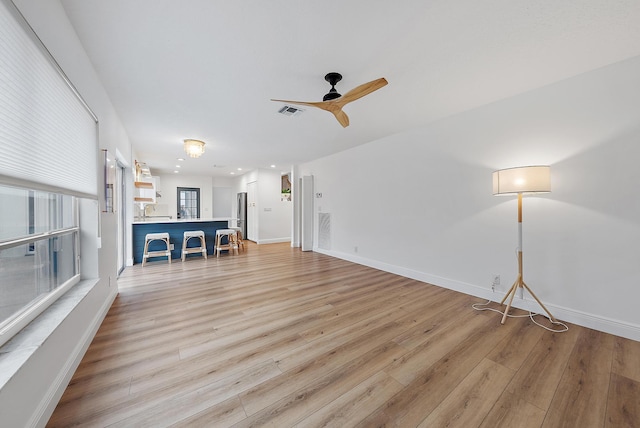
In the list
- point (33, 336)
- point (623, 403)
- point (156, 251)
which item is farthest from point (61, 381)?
point (156, 251)

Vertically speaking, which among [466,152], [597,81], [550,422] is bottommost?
[550,422]

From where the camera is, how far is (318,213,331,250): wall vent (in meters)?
6.25

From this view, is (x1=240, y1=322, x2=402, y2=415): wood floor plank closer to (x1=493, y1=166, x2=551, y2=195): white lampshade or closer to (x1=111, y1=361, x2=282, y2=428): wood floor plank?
(x1=111, y1=361, x2=282, y2=428): wood floor plank

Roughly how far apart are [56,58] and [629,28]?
4.12 meters

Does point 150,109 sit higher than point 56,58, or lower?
higher

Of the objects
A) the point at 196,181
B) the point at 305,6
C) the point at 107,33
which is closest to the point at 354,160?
the point at 305,6

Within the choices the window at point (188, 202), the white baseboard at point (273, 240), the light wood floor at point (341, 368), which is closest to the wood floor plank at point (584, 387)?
the light wood floor at point (341, 368)

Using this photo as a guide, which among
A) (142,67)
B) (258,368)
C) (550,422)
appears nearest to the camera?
(550,422)

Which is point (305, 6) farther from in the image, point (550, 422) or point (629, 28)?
point (550, 422)

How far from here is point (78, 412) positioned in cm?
141

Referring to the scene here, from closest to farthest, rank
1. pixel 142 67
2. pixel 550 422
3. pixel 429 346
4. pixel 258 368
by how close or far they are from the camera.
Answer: pixel 550 422, pixel 258 368, pixel 429 346, pixel 142 67

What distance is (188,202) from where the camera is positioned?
972 cm

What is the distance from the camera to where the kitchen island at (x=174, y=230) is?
5.35 m

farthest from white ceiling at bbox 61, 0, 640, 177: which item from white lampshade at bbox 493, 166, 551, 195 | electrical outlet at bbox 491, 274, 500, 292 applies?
electrical outlet at bbox 491, 274, 500, 292
